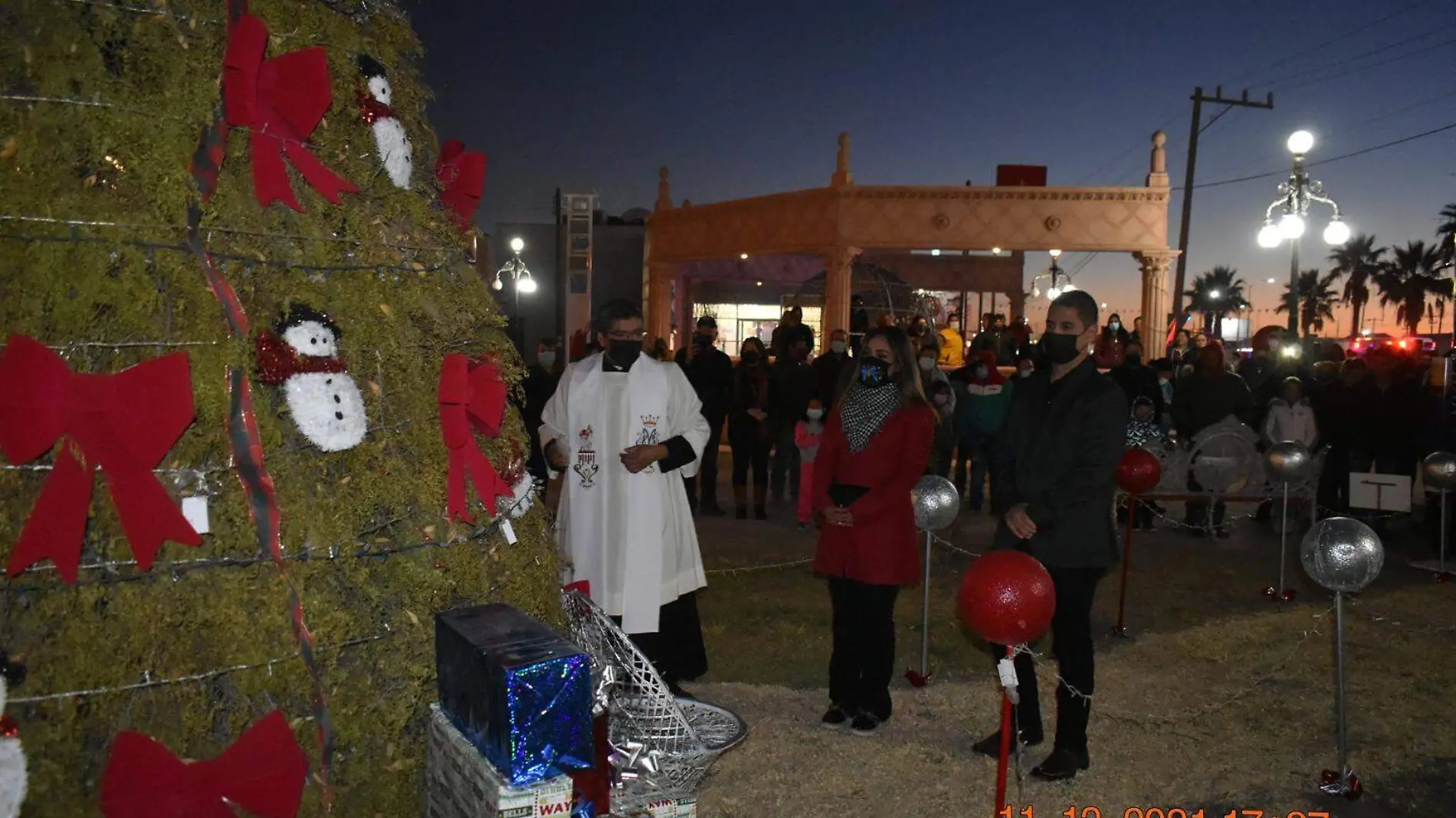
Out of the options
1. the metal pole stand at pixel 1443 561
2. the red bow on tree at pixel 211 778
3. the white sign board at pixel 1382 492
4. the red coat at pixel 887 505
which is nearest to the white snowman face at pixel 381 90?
the red bow on tree at pixel 211 778

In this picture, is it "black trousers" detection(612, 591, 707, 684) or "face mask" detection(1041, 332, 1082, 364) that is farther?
"black trousers" detection(612, 591, 707, 684)

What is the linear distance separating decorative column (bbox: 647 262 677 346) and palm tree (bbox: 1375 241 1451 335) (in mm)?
61719

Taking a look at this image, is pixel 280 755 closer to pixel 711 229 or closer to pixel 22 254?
pixel 22 254

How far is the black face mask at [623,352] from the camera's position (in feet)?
16.9

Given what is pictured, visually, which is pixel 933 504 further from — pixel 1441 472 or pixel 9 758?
pixel 1441 472

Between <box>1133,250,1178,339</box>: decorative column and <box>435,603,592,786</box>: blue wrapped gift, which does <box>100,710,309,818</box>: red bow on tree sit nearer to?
<box>435,603,592,786</box>: blue wrapped gift

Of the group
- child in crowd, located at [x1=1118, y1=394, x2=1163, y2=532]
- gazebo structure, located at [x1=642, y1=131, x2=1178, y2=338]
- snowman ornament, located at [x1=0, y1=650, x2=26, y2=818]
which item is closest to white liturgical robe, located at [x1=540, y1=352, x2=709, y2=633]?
snowman ornament, located at [x1=0, y1=650, x2=26, y2=818]

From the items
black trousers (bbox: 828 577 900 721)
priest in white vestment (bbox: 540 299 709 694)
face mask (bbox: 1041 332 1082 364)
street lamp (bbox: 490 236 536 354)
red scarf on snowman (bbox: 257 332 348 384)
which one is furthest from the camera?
street lamp (bbox: 490 236 536 354)

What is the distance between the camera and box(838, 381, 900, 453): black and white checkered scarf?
495cm

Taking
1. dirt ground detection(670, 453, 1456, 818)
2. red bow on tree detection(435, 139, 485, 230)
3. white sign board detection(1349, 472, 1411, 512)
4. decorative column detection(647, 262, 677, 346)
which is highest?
decorative column detection(647, 262, 677, 346)

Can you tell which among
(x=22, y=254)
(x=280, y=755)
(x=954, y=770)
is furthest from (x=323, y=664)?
(x=954, y=770)

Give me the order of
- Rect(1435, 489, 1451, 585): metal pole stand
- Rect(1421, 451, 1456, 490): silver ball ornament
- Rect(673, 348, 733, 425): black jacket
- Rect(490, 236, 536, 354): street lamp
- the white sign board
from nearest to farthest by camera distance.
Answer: the white sign board < Rect(1421, 451, 1456, 490): silver ball ornament < Rect(1435, 489, 1451, 585): metal pole stand < Rect(673, 348, 733, 425): black jacket < Rect(490, 236, 536, 354): street lamp

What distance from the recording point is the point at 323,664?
2980 millimetres

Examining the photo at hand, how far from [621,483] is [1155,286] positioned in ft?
63.1
